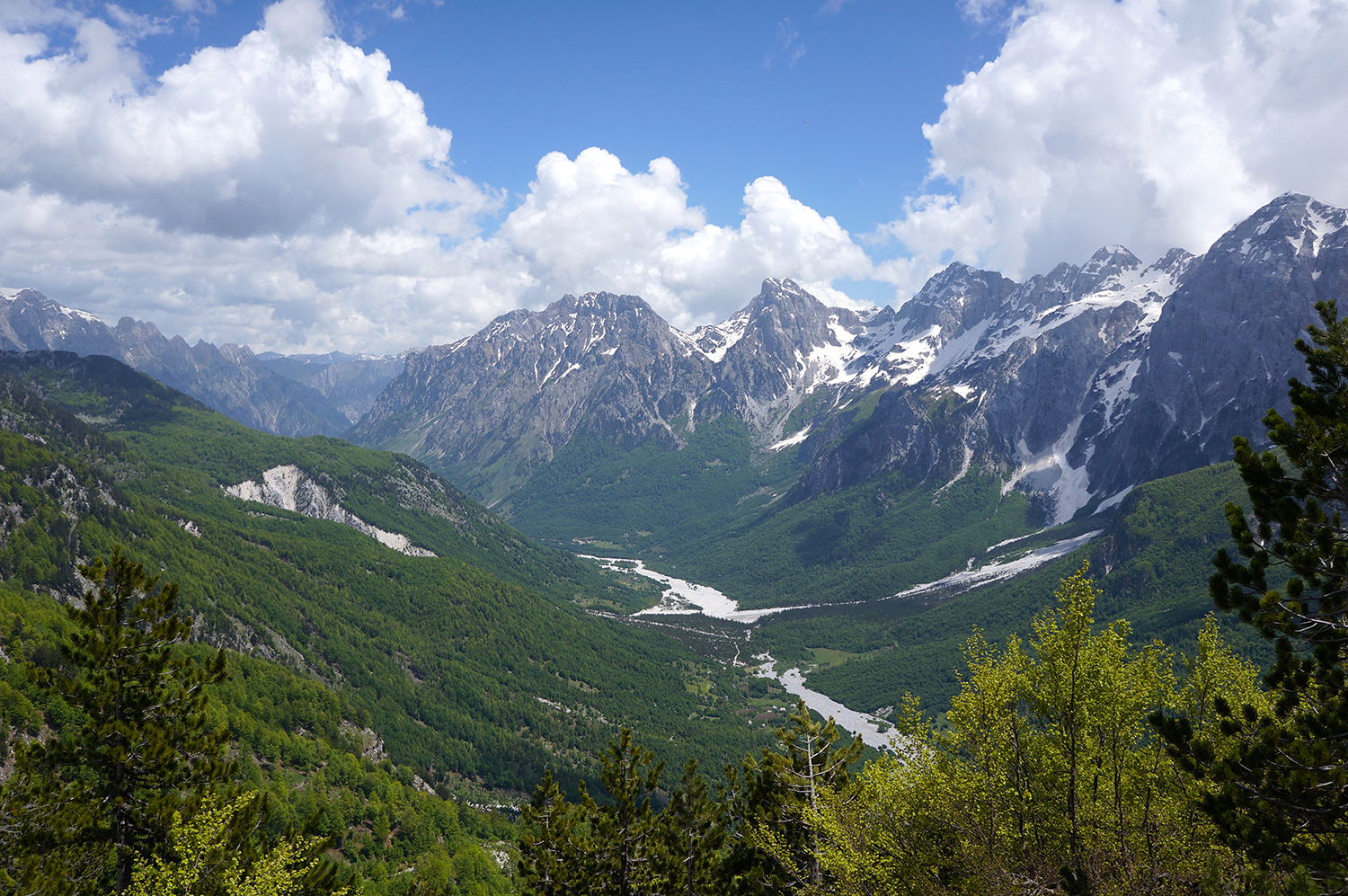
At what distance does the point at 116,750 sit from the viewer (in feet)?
84.6

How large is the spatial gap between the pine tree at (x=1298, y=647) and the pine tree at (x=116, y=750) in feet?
110

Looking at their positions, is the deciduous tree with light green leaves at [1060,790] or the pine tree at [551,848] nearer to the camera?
the deciduous tree with light green leaves at [1060,790]

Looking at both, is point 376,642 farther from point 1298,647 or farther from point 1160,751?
point 1298,647

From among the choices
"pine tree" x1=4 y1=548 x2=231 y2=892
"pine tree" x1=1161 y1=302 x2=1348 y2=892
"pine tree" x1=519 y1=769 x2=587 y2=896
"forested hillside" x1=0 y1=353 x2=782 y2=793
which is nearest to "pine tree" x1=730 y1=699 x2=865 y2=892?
"pine tree" x1=519 y1=769 x2=587 y2=896

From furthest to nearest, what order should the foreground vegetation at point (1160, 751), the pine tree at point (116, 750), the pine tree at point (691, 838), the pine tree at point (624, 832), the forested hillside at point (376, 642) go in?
the forested hillside at point (376, 642)
the pine tree at point (691, 838)
the pine tree at point (624, 832)
the pine tree at point (116, 750)
the foreground vegetation at point (1160, 751)

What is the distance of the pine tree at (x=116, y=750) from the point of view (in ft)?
82.3

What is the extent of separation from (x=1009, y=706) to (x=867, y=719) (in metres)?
178

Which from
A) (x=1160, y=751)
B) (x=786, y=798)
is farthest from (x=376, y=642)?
(x=1160, y=751)

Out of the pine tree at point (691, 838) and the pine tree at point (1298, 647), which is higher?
the pine tree at point (1298, 647)

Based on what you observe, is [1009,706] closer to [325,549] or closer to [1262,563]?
[1262,563]

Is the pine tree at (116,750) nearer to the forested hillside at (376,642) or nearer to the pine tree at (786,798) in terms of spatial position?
the pine tree at (786,798)

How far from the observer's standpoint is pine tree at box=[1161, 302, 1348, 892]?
48.6 feet

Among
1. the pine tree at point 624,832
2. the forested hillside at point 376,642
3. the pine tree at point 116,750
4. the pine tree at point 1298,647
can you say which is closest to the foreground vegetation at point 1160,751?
the pine tree at point 1298,647

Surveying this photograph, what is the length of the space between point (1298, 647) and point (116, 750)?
39324mm
